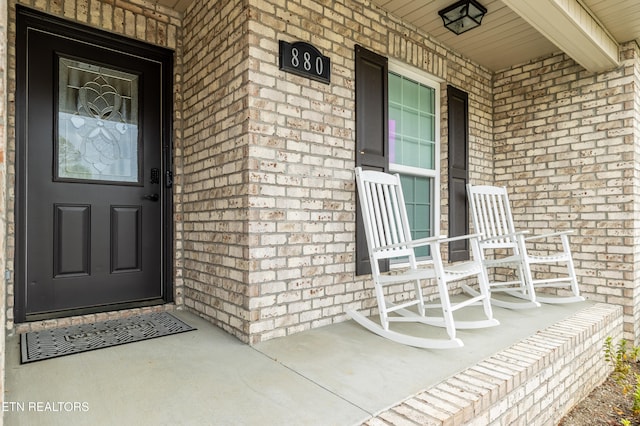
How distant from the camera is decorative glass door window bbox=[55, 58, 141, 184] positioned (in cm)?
252

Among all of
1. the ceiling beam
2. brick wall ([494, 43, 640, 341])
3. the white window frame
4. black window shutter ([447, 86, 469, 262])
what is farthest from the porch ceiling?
black window shutter ([447, 86, 469, 262])

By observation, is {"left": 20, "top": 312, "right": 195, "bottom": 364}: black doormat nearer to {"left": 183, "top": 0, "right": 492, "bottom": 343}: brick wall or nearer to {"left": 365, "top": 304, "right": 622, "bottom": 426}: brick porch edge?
{"left": 183, "top": 0, "right": 492, "bottom": 343}: brick wall

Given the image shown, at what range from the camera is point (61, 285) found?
2.49 metres

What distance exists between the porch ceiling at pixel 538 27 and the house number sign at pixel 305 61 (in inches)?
32.2

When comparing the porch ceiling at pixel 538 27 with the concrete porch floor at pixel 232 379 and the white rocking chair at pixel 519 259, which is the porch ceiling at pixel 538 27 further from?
the concrete porch floor at pixel 232 379

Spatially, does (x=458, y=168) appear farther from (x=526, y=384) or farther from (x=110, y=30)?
(x=110, y=30)

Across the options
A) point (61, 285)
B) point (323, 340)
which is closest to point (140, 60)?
point (61, 285)

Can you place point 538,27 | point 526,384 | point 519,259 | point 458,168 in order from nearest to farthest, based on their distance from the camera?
point 526,384 < point 538,27 < point 519,259 < point 458,168

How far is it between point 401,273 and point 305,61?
1534 millimetres

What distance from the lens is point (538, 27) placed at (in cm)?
274

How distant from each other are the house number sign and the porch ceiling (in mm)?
819

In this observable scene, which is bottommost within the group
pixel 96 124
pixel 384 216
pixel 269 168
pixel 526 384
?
pixel 526 384
